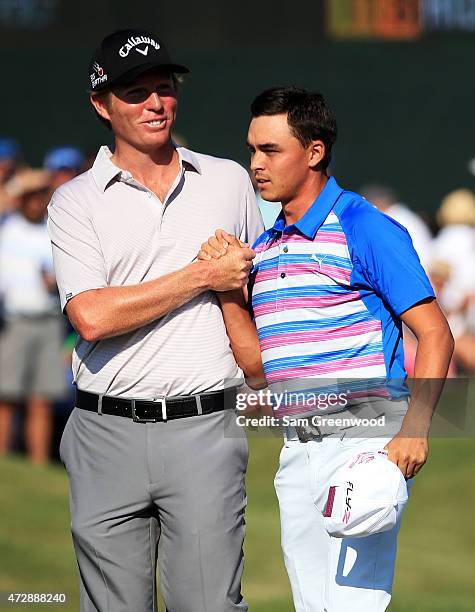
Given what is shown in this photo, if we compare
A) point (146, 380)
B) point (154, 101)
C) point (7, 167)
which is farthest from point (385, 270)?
point (7, 167)

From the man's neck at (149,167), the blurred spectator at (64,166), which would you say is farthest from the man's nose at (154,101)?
the blurred spectator at (64,166)

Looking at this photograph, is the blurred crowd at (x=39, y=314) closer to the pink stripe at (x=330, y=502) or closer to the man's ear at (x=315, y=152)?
the man's ear at (x=315, y=152)

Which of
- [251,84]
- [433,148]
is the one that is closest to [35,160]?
[251,84]

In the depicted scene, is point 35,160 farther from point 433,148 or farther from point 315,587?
point 315,587

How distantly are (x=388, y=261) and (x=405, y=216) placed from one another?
702 centimetres

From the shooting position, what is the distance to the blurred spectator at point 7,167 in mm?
9980

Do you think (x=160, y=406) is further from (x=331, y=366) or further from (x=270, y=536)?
(x=270, y=536)

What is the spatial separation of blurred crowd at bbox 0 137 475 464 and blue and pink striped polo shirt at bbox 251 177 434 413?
4.68 m

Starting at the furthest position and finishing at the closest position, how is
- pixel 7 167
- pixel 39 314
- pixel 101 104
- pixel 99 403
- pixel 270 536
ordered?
pixel 7 167 < pixel 39 314 < pixel 270 536 < pixel 101 104 < pixel 99 403

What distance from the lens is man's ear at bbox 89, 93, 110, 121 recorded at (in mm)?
4184

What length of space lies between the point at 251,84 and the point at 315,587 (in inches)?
330

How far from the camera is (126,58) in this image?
4.06 m

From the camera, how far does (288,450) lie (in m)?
4.06

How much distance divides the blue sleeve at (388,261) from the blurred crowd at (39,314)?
4.80 meters
